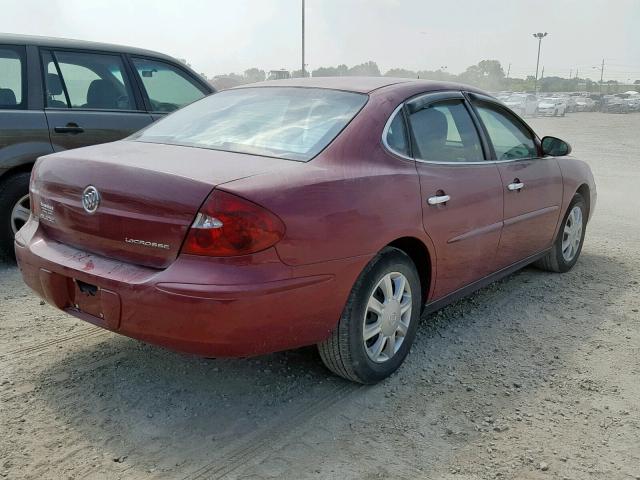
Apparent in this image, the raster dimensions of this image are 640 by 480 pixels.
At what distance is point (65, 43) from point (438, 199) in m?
3.73

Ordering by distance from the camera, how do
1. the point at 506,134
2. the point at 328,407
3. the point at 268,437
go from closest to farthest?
1. the point at 268,437
2. the point at 328,407
3. the point at 506,134

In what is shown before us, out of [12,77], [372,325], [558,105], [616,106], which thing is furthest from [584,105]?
[372,325]

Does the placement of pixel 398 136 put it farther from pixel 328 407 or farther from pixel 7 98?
pixel 7 98

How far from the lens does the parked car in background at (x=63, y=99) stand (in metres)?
4.89

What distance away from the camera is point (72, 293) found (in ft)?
9.31

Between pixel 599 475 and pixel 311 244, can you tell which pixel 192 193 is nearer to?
pixel 311 244

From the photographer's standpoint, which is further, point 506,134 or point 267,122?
point 506,134

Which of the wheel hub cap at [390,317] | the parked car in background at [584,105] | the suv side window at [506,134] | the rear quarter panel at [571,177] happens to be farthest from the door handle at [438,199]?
the parked car in background at [584,105]

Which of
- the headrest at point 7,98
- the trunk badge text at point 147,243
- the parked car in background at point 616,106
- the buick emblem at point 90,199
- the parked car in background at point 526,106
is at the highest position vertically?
the headrest at point 7,98

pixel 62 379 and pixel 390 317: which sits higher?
pixel 390 317

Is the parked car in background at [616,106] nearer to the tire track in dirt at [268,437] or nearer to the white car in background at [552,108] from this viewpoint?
the white car in background at [552,108]

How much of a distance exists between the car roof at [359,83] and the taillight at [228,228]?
4.17 feet

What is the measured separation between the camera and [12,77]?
196 inches

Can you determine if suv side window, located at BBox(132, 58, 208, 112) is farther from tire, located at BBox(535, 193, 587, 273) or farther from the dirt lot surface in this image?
tire, located at BBox(535, 193, 587, 273)
